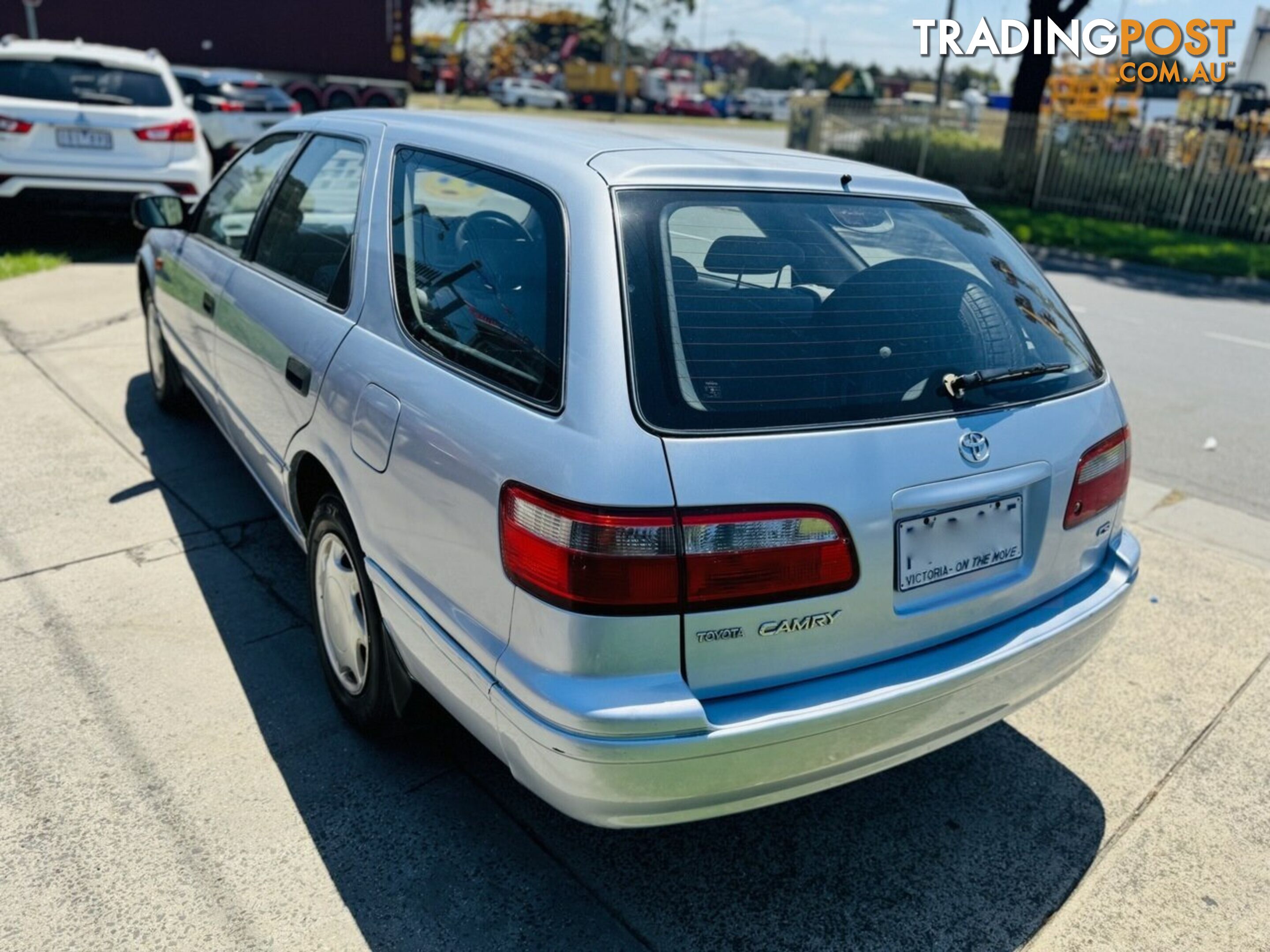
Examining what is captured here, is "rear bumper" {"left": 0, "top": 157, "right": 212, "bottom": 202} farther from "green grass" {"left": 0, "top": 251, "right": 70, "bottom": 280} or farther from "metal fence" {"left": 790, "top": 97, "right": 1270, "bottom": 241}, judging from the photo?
"metal fence" {"left": 790, "top": 97, "right": 1270, "bottom": 241}

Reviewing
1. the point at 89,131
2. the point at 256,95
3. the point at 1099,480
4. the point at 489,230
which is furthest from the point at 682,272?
the point at 256,95

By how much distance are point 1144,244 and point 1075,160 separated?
12.2 feet

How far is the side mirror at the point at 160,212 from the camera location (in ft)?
14.3

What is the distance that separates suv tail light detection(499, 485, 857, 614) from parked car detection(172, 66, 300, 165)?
14.1 metres

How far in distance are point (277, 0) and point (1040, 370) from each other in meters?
25.3

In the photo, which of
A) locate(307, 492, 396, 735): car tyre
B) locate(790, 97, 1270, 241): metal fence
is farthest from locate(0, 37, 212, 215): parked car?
locate(790, 97, 1270, 241): metal fence

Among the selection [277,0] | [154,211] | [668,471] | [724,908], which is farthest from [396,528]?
[277,0]

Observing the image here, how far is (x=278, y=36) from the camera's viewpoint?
23.8 metres

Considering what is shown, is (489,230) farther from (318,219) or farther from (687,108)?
(687,108)

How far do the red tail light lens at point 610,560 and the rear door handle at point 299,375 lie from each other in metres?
1.26

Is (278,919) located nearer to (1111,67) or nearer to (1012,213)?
(1012,213)

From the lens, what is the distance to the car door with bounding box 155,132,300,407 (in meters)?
3.78

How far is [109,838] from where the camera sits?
2.38 m

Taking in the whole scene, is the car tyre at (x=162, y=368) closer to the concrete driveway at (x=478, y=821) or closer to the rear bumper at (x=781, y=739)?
the concrete driveway at (x=478, y=821)
